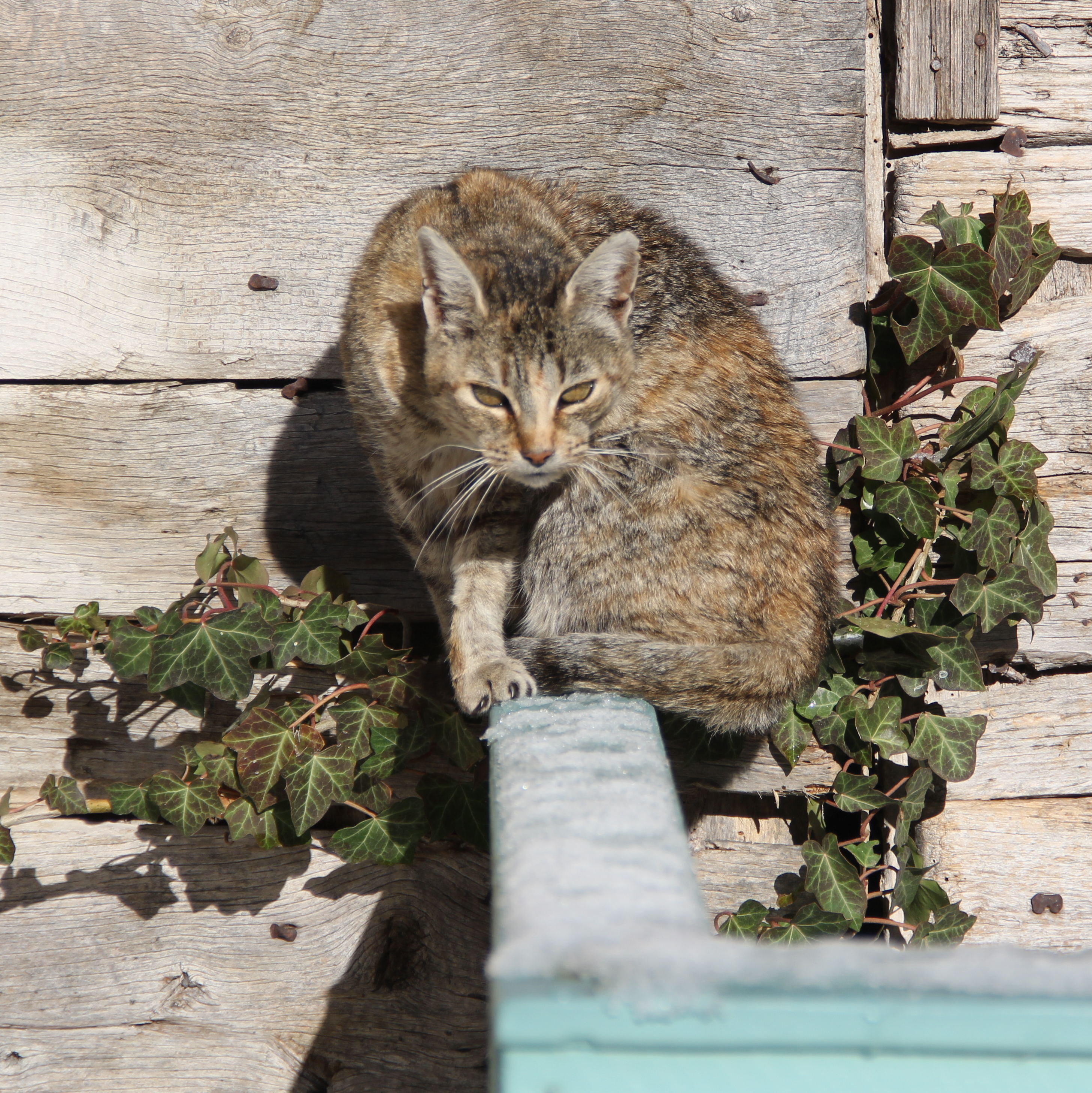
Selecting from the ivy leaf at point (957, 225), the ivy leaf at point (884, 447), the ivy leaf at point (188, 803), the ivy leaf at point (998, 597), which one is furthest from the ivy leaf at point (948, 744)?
the ivy leaf at point (188, 803)

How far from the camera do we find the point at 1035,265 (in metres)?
1.97

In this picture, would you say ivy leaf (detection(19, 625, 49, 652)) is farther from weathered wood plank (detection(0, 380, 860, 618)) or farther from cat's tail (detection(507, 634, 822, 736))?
cat's tail (detection(507, 634, 822, 736))

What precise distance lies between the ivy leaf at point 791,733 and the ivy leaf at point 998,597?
42 cm

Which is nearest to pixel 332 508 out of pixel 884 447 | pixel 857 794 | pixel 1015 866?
pixel 884 447

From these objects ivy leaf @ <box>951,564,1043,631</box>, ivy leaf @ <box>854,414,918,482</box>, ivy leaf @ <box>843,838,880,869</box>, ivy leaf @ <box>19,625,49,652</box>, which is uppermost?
ivy leaf @ <box>854,414,918,482</box>

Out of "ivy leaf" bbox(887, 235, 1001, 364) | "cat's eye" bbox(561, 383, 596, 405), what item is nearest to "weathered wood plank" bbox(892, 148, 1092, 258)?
"ivy leaf" bbox(887, 235, 1001, 364)

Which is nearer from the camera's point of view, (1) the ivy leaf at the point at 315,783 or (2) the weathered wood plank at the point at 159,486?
(1) the ivy leaf at the point at 315,783

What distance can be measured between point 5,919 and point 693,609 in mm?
1881

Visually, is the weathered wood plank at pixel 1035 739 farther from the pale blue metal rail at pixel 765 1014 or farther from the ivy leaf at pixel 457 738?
the pale blue metal rail at pixel 765 1014

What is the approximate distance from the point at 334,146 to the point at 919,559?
165cm

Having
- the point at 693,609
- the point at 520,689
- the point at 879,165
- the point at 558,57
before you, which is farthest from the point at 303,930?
the point at 879,165

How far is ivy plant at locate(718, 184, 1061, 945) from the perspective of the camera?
75.7 inches

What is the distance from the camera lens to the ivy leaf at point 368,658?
1.95 m

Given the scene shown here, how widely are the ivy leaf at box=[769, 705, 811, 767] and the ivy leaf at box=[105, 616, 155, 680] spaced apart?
1377mm
